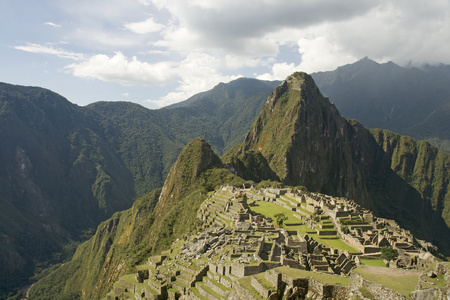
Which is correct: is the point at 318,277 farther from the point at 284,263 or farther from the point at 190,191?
the point at 190,191

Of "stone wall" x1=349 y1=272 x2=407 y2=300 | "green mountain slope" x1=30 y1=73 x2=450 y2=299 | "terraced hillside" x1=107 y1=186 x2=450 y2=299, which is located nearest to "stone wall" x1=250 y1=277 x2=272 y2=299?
"terraced hillside" x1=107 y1=186 x2=450 y2=299

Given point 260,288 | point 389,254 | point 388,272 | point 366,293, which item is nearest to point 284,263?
point 260,288

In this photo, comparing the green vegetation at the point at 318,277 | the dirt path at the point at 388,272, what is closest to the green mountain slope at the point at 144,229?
the green vegetation at the point at 318,277

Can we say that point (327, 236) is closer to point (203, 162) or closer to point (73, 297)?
point (203, 162)

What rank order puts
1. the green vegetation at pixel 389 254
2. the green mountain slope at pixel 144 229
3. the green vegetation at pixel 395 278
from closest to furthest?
the green vegetation at pixel 395 278
the green vegetation at pixel 389 254
the green mountain slope at pixel 144 229

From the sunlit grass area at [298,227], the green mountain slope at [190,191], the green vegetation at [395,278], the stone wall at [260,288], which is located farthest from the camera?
the green mountain slope at [190,191]

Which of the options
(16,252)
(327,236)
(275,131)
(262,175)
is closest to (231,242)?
(327,236)

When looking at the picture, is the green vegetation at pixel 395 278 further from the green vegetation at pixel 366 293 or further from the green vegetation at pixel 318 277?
the green vegetation at pixel 318 277
